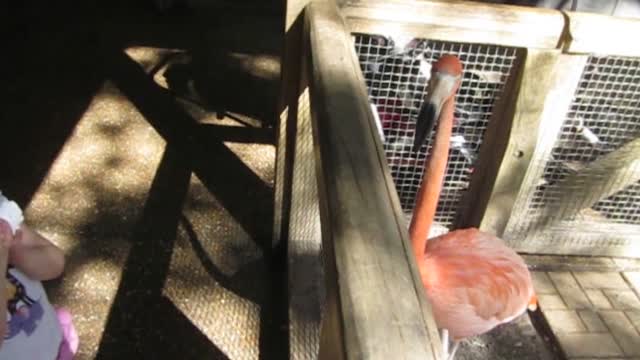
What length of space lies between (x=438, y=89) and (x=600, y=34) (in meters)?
0.78

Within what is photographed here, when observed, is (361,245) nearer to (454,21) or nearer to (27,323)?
(27,323)

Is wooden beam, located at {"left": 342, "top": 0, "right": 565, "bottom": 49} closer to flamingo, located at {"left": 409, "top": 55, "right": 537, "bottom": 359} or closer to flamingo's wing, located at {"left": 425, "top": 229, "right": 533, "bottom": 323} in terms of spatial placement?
flamingo, located at {"left": 409, "top": 55, "right": 537, "bottom": 359}

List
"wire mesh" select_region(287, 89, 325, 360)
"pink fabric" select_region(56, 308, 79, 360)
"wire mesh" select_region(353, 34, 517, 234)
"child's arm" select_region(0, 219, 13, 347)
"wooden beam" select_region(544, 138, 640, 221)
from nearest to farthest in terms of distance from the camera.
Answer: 1. "child's arm" select_region(0, 219, 13, 347)
2. "pink fabric" select_region(56, 308, 79, 360)
3. "wire mesh" select_region(287, 89, 325, 360)
4. "wire mesh" select_region(353, 34, 517, 234)
5. "wooden beam" select_region(544, 138, 640, 221)

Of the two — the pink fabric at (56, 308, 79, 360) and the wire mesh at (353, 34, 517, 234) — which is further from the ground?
the wire mesh at (353, 34, 517, 234)

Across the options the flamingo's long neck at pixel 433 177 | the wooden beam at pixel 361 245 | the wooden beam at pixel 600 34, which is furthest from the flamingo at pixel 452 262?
the wooden beam at pixel 600 34

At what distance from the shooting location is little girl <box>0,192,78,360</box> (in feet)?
4.65

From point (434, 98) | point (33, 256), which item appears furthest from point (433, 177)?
point (33, 256)

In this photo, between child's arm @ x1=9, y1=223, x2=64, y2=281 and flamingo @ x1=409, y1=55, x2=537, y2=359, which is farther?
flamingo @ x1=409, y1=55, x2=537, y2=359

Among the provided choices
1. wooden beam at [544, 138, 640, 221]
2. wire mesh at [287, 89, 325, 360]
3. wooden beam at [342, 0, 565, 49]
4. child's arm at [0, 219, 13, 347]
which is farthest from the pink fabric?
wooden beam at [544, 138, 640, 221]

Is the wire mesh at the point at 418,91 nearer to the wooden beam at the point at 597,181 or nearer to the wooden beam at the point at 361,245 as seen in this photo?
the wooden beam at the point at 597,181

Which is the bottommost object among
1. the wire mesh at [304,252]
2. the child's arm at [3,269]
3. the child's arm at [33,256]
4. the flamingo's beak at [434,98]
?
the wire mesh at [304,252]

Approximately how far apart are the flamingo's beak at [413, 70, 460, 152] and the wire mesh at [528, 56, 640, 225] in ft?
2.92

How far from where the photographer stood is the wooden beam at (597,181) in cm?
249

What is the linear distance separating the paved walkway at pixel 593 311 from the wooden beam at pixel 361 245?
1781 mm
